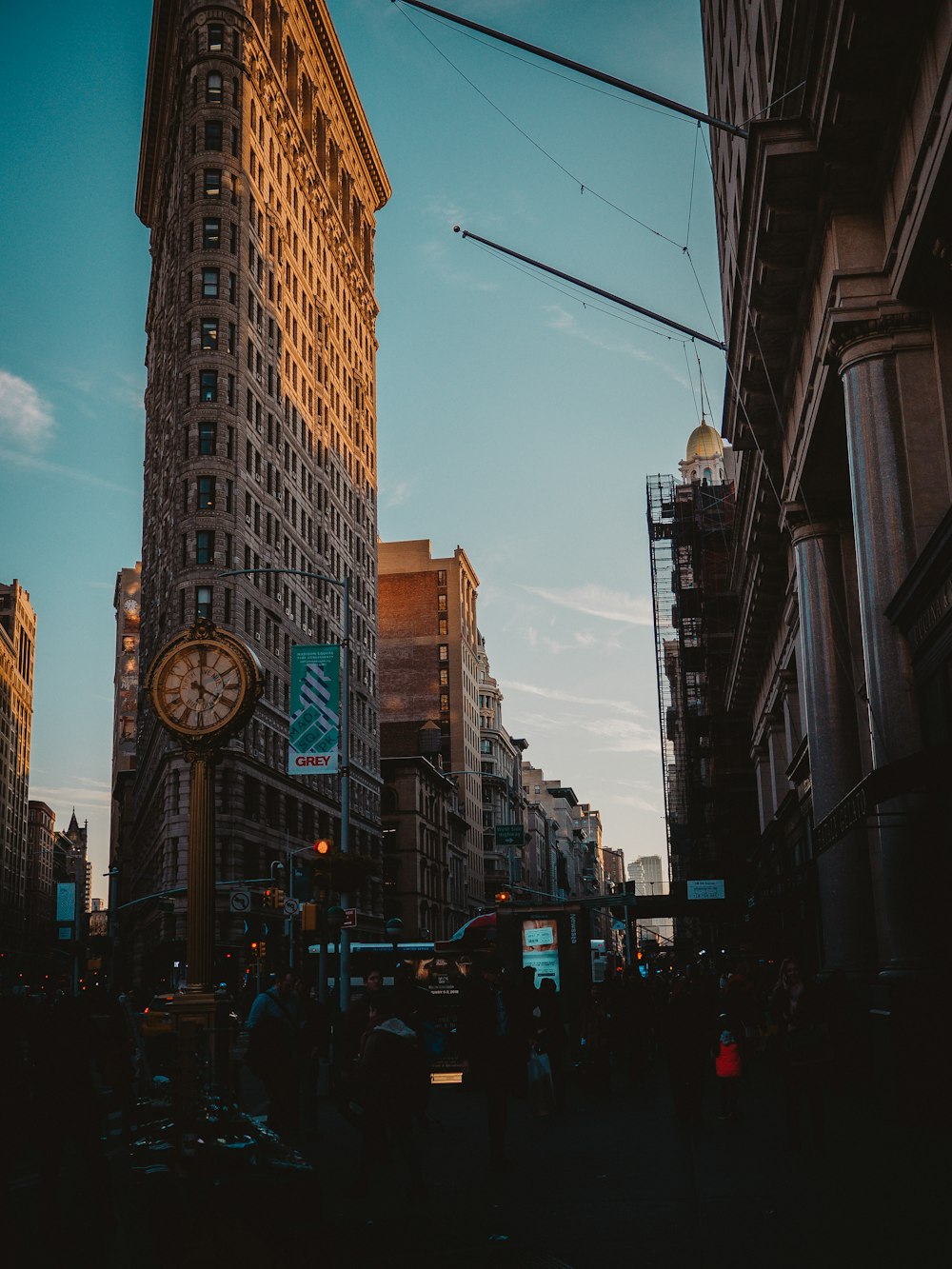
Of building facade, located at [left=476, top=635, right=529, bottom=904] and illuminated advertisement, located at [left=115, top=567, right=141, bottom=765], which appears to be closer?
building facade, located at [left=476, top=635, right=529, bottom=904]

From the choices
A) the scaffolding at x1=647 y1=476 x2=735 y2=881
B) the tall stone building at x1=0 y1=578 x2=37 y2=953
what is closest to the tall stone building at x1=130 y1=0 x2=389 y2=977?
the scaffolding at x1=647 y1=476 x2=735 y2=881

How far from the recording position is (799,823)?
3384 centimetres

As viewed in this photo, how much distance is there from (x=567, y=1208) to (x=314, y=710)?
1863cm

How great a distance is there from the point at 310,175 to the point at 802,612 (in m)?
74.7

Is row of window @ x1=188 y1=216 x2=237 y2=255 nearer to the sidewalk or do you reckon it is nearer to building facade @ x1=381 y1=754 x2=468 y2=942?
building facade @ x1=381 y1=754 x2=468 y2=942

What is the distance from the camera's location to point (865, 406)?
1797 cm

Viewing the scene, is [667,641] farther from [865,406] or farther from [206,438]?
[865,406]

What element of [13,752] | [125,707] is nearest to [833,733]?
[125,707]

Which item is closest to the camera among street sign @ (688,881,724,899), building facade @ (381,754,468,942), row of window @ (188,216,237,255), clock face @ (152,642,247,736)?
clock face @ (152,642,247,736)

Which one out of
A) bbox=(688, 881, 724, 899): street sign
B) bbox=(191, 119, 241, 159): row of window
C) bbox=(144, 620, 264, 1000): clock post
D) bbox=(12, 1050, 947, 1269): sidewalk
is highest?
bbox=(191, 119, 241, 159): row of window

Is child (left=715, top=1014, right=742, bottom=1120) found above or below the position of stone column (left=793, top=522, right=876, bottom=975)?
below

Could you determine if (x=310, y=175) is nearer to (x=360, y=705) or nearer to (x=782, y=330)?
(x=360, y=705)

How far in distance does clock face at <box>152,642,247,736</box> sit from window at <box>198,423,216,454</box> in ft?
164

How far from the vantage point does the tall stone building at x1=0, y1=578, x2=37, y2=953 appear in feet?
516
